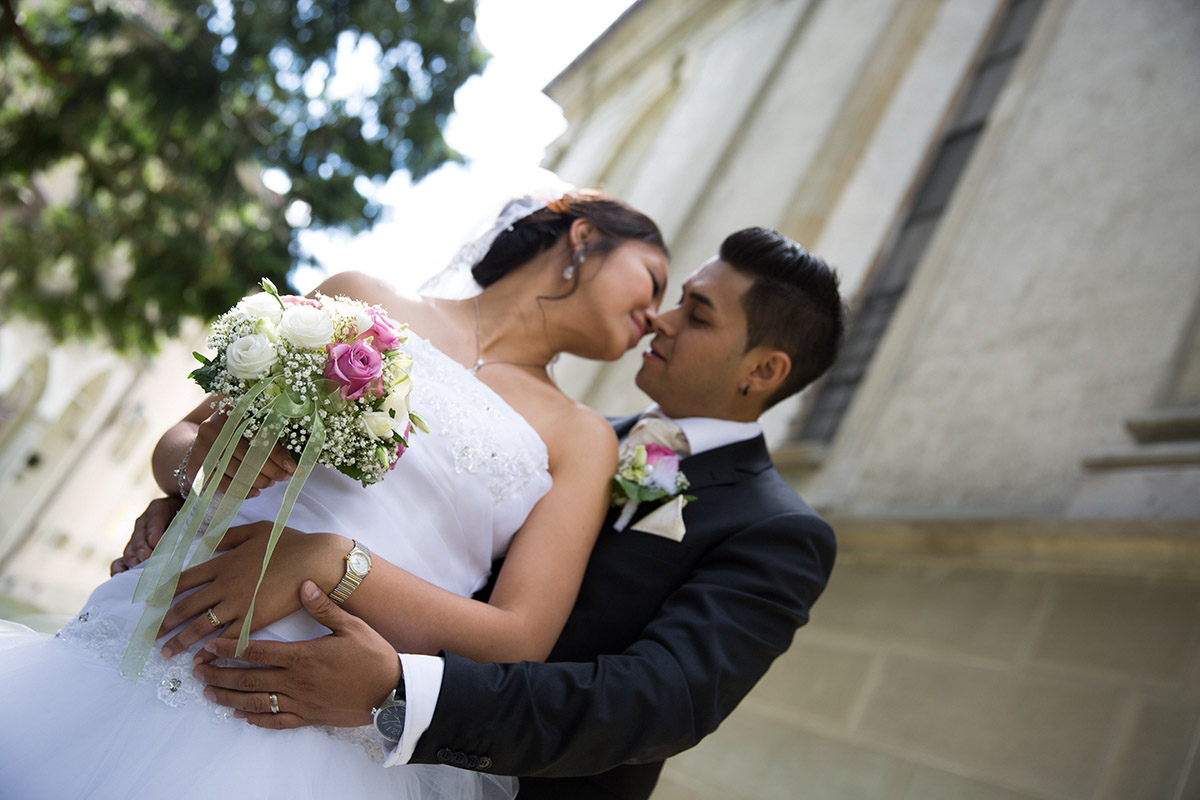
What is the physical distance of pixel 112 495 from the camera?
21672 mm

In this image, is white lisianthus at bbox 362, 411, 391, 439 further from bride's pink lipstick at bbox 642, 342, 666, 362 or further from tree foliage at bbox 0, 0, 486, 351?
tree foliage at bbox 0, 0, 486, 351

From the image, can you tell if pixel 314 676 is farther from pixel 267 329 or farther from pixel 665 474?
pixel 665 474

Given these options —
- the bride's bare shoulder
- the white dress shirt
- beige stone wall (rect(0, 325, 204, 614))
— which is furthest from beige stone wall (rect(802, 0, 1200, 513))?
beige stone wall (rect(0, 325, 204, 614))

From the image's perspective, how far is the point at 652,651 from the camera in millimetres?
2193

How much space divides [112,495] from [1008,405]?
21245 mm

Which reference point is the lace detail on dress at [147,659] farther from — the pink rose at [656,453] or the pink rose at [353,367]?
the pink rose at [656,453]

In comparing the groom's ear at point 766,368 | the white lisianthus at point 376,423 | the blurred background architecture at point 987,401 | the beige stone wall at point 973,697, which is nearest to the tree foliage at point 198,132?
the blurred background architecture at point 987,401

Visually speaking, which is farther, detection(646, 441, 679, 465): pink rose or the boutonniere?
detection(646, 441, 679, 465): pink rose

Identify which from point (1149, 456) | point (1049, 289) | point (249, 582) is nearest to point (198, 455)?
point (249, 582)

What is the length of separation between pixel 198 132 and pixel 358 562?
8.11 m

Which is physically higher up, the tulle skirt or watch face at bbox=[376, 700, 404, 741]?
watch face at bbox=[376, 700, 404, 741]

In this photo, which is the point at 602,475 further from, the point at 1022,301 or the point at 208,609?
the point at 1022,301

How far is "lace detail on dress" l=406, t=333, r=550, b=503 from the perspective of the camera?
95.3 inches

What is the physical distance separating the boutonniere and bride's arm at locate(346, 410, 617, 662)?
0.05 metres
